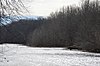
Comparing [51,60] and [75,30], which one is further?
[75,30]

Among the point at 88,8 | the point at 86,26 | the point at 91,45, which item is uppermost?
the point at 88,8

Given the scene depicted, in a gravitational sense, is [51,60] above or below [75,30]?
below

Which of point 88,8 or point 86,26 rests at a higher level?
point 88,8

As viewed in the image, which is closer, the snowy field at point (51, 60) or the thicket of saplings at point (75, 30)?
the snowy field at point (51, 60)

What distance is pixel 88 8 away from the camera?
78688 millimetres

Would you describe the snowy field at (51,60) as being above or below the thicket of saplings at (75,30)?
below

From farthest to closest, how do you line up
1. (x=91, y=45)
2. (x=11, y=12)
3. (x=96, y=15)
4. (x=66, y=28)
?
(x=66, y=28) < (x=96, y=15) < (x=91, y=45) < (x=11, y=12)

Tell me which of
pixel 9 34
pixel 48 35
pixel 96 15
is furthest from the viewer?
pixel 48 35

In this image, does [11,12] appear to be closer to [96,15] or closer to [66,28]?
[96,15]

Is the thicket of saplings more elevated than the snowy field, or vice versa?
the thicket of saplings

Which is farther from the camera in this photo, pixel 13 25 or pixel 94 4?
pixel 94 4

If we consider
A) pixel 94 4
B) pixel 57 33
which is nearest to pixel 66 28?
pixel 57 33

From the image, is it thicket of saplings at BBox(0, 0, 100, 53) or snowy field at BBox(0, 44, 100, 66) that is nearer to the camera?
snowy field at BBox(0, 44, 100, 66)

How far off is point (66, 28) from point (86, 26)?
21.8 metres
